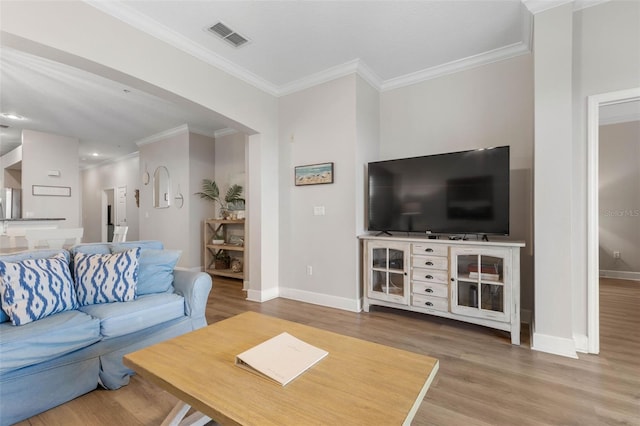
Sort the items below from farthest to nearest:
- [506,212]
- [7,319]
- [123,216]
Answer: [123,216]
[506,212]
[7,319]

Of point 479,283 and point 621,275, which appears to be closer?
point 479,283

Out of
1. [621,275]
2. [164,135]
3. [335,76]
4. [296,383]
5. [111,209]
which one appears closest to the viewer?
[296,383]

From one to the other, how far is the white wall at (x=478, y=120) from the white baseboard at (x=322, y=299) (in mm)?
1723

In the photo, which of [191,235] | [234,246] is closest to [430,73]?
[234,246]

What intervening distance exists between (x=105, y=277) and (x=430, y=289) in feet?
9.09

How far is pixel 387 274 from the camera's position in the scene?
10.0ft

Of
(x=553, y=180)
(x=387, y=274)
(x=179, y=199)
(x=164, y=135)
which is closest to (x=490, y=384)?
(x=387, y=274)

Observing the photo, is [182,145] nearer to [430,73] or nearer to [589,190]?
[430,73]

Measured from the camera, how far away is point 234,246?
16.0 ft

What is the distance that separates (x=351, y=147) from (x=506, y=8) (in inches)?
70.4

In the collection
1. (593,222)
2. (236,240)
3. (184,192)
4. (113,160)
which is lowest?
(236,240)

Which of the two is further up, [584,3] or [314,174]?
[584,3]

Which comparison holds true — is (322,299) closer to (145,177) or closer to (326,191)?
(326,191)

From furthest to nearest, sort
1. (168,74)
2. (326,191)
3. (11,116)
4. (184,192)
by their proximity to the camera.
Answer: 1. (184,192)
2. (11,116)
3. (326,191)
4. (168,74)
